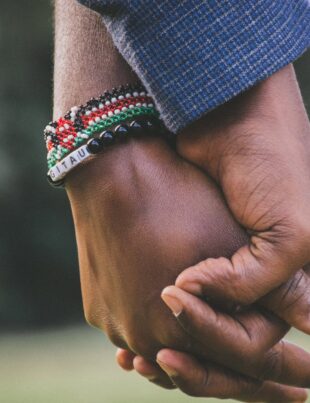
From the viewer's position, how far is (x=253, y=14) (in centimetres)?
148

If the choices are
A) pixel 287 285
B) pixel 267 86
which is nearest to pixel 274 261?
pixel 287 285

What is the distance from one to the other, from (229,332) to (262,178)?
30cm

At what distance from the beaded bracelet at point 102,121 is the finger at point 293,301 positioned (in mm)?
374

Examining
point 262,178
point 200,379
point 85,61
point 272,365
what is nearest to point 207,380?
point 200,379

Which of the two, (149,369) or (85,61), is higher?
(85,61)

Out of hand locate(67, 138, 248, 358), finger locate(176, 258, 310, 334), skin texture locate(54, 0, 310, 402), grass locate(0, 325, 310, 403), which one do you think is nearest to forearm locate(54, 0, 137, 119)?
skin texture locate(54, 0, 310, 402)

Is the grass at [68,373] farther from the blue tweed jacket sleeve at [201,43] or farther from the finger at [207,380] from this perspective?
the blue tweed jacket sleeve at [201,43]

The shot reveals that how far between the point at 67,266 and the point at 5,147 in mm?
1628

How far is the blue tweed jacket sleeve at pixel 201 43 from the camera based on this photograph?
1465 mm

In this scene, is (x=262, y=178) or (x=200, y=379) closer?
(x=262, y=178)

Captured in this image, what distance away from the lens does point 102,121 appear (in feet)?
5.41

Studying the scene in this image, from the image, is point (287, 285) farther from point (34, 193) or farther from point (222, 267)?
point (34, 193)

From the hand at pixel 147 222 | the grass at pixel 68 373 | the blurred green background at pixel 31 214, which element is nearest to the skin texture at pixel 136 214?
the hand at pixel 147 222

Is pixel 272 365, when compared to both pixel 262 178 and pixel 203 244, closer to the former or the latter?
pixel 203 244
